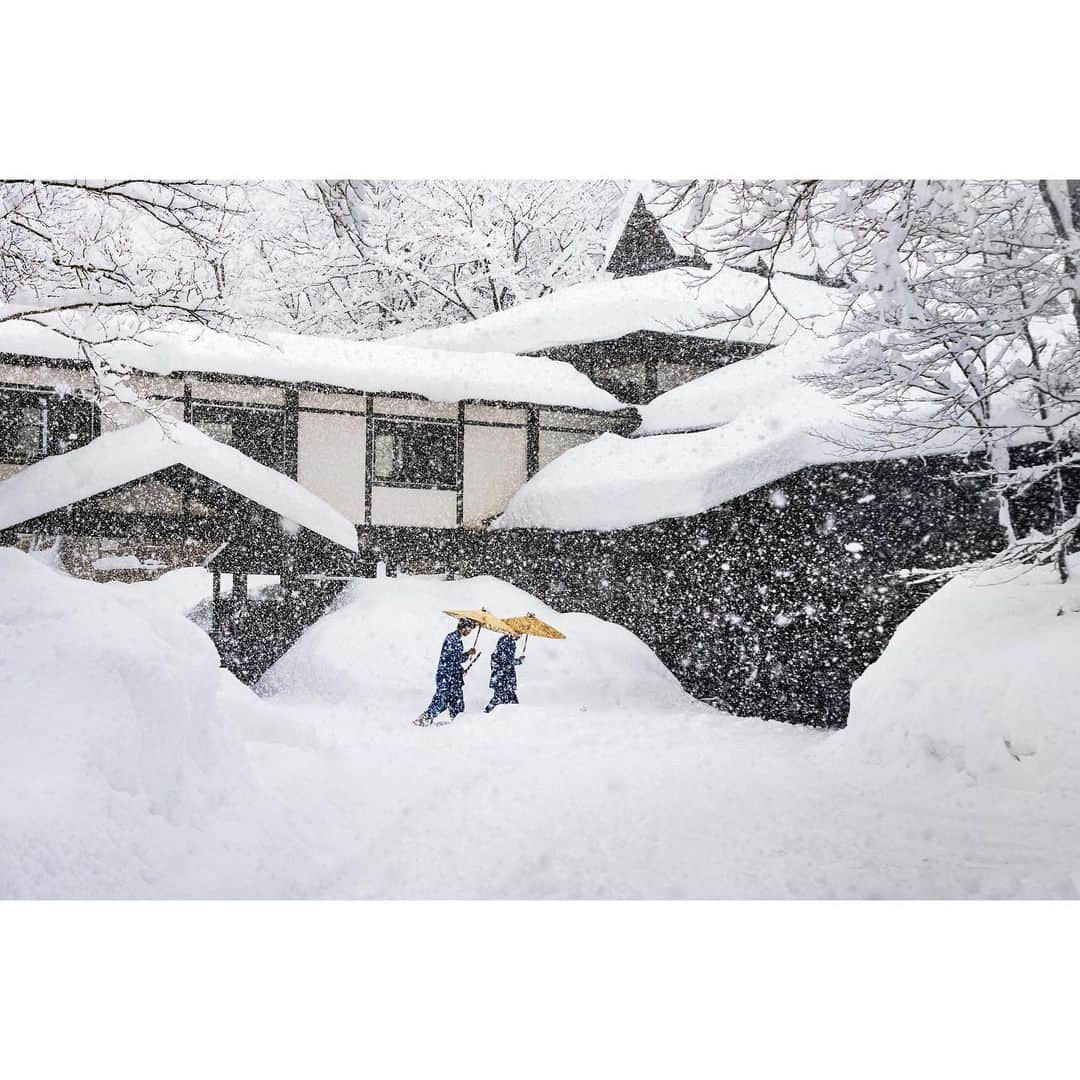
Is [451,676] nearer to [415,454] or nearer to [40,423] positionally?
[415,454]

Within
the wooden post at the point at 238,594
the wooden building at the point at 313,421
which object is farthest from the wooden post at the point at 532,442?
the wooden post at the point at 238,594

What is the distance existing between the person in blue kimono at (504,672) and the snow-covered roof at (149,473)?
0.78m

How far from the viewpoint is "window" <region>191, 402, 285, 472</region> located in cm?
385

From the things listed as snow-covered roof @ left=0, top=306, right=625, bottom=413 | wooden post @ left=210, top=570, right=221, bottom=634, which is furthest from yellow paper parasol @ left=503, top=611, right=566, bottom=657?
wooden post @ left=210, top=570, right=221, bottom=634

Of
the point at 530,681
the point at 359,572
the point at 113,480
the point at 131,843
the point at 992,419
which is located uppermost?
the point at 992,419

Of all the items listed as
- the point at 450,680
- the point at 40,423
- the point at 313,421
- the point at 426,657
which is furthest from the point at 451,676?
the point at 40,423

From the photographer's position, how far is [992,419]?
11.5ft

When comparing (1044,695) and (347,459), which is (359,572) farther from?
(1044,695)

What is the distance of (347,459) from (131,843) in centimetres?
172

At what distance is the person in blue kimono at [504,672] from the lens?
3719 mm

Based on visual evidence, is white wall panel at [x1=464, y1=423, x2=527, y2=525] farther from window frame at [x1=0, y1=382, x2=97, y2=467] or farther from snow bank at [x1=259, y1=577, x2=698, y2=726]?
window frame at [x1=0, y1=382, x2=97, y2=467]

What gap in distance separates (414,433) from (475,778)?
154cm

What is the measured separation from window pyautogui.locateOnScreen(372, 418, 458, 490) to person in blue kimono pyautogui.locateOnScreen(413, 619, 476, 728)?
69 cm
